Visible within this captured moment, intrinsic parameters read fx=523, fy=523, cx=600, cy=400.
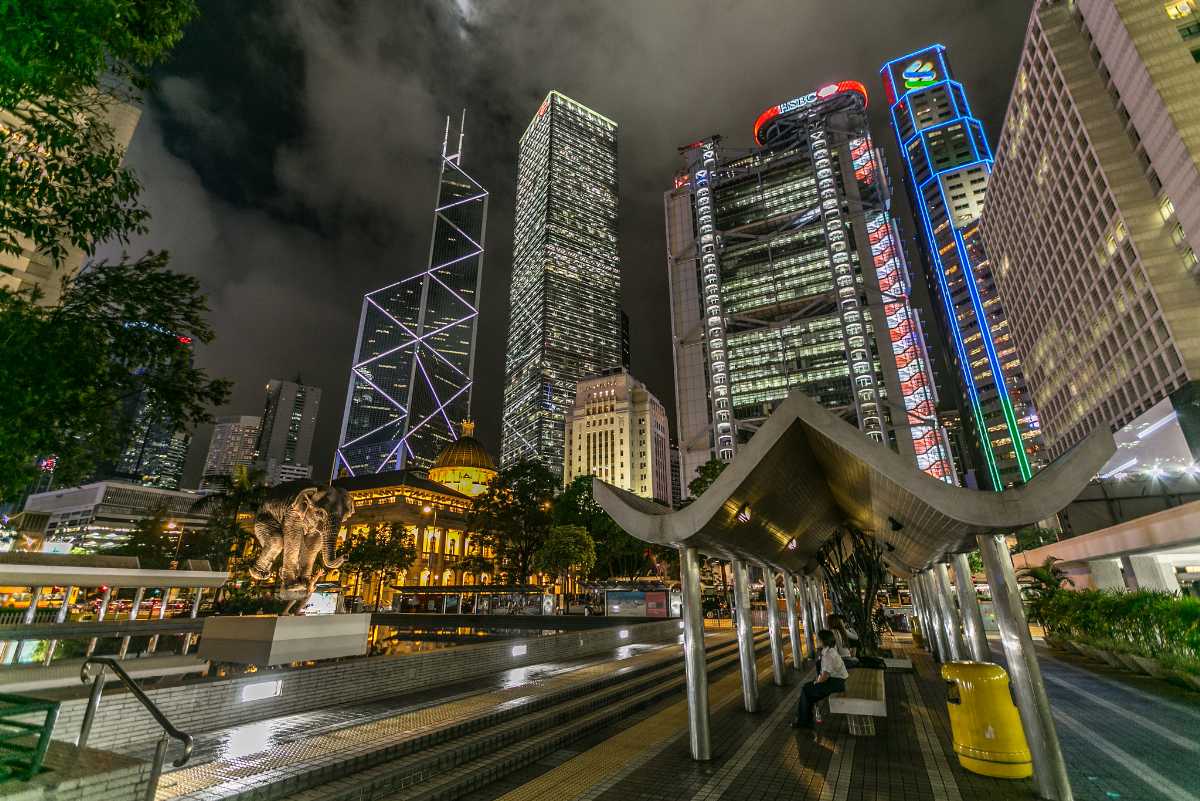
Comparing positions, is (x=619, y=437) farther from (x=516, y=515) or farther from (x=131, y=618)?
(x=131, y=618)

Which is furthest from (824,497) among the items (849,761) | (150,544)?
(150,544)

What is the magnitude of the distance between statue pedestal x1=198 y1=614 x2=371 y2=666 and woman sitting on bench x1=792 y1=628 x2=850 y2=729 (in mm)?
8541

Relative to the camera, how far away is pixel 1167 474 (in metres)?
37.1

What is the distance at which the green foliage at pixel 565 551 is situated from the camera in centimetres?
3741

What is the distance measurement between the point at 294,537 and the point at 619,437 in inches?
4496

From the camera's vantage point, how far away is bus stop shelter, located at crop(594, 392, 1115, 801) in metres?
4.87

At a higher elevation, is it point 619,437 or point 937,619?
point 619,437

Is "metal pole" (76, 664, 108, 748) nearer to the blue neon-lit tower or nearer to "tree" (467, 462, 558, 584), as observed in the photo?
"tree" (467, 462, 558, 584)

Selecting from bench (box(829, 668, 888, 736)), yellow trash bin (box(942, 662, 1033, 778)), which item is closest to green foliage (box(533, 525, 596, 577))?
bench (box(829, 668, 888, 736))

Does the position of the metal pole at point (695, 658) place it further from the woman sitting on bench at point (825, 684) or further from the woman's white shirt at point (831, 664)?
the woman's white shirt at point (831, 664)

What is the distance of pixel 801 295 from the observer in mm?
93188

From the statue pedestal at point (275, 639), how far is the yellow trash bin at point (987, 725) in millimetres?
10351

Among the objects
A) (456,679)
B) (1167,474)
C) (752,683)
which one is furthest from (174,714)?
(1167,474)

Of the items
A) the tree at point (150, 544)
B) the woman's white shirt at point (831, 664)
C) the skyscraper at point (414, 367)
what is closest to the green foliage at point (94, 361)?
the woman's white shirt at point (831, 664)
